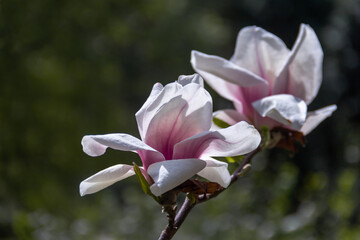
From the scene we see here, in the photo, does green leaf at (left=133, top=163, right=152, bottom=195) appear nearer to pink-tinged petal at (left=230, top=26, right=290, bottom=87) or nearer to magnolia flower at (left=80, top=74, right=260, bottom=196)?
magnolia flower at (left=80, top=74, right=260, bottom=196)

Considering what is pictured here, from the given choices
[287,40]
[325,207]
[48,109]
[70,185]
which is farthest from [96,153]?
[287,40]

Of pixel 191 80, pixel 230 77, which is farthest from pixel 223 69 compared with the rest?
pixel 191 80

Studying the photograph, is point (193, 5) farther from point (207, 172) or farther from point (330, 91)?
point (207, 172)

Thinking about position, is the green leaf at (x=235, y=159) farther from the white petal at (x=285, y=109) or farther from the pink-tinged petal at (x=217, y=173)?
the pink-tinged petal at (x=217, y=173)

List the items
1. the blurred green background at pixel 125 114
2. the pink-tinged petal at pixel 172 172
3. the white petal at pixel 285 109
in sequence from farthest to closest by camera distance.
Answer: the blurred green background at pixel 125 114 < the white petal at pixel 285 109 < the pink-tinged petal at pixel 172 172

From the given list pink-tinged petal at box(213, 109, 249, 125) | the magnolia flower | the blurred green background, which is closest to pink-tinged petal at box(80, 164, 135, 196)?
the magnolia flower

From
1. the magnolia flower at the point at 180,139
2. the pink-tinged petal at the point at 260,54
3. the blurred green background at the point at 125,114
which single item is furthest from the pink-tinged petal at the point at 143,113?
the blurred green background at the point at 125,114
